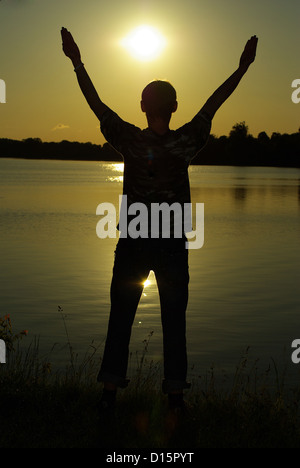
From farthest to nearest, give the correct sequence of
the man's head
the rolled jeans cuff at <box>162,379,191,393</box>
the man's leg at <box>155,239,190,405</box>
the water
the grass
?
the water, the rolled jeans cuff at <box>162,379,191,393</box>, the man's leg at <box>155,239,190,405</box>, the man's head, the grass

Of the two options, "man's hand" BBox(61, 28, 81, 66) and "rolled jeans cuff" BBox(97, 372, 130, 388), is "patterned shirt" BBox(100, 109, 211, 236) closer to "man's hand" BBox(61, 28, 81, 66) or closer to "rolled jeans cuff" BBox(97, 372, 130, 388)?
"man's hand" BBox(61, 28, 81, 66)

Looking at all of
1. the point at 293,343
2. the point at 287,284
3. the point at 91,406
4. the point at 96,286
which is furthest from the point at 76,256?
the point at 91,406

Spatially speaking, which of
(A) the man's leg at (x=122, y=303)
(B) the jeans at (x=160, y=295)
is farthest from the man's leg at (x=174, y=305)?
(A) the man's leg at (x=122, y=303)

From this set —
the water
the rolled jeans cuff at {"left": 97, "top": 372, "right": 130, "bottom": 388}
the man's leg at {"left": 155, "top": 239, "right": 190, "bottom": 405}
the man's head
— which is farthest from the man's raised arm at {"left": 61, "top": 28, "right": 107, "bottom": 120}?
the water

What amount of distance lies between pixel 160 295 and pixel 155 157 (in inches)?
44.6

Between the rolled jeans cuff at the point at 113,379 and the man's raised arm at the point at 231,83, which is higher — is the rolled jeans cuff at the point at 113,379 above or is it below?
below

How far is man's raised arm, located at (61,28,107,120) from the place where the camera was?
20.5 ft

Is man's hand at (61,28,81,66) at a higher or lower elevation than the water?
lower

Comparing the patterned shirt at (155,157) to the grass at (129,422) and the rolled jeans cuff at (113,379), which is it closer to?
the rolled jeans cuff at (113,379)

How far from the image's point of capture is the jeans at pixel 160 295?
621 cm

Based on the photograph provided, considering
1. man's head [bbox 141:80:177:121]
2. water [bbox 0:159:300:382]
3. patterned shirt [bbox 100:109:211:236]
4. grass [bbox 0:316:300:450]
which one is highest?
water [bbox 0:159:300:382]

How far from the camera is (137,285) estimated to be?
6289 mm

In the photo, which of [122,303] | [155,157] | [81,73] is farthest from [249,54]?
[122,303]
